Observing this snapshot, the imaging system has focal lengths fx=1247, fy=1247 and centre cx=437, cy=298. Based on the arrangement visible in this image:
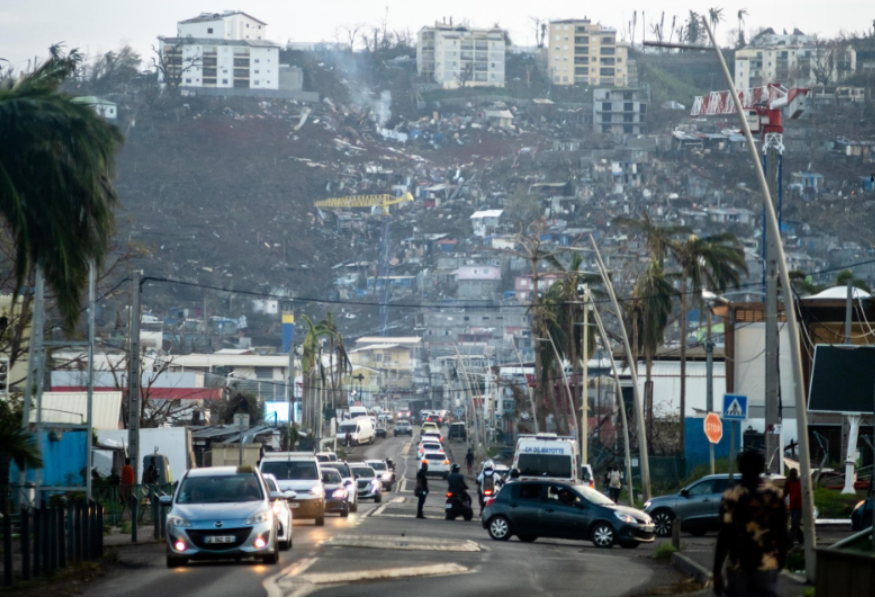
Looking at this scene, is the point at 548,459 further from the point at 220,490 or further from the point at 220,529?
the point at 220,529

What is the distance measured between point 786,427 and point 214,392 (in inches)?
1889

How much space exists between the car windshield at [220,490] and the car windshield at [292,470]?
10.8m

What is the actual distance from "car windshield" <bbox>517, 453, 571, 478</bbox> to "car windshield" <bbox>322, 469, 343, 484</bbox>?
16.7ft

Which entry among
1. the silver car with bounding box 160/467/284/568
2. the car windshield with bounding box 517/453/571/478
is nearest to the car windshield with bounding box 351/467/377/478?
the car windshield with bounding box 517/453/571/478

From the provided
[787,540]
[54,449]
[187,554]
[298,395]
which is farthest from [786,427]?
[298,395]

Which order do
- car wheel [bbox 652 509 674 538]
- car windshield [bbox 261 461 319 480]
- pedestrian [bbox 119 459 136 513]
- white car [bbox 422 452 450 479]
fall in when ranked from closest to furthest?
car wheel [bbox 652 509 674 538] → pedestrian [bbox 119 459 136 513] → car windshield [bbox 261 461 319 480] → white car [bbox 422 452 450 479]

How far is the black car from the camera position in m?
25.3

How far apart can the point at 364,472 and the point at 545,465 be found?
45.6 feet

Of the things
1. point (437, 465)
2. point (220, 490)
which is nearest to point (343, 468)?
point (220, 490)

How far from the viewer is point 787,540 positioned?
33.6 feet

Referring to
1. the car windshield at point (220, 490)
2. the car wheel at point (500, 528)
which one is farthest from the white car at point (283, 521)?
the car wheel at point (500, 528)

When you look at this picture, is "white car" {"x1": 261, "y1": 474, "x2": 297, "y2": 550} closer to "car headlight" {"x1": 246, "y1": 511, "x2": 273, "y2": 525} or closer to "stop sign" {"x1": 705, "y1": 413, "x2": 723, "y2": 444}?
"car headlight" {"x1": 246, "y1": 511, "x2": 273, "y2": 525}

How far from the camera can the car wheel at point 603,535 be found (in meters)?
25.3

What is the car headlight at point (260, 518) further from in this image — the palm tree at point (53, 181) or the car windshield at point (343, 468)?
the car windshield at point (343, 468)
